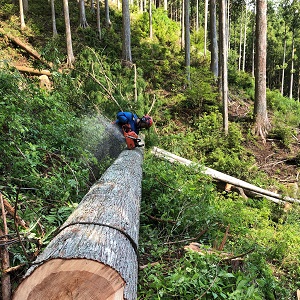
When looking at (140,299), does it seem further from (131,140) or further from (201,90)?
(201,90)

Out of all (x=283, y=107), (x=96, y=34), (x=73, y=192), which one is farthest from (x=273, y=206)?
(x=96, y=34)

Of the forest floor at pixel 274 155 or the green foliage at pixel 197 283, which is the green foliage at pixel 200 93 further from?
the green foliage at pixel 197 283

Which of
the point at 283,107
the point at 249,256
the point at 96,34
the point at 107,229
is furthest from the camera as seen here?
the point at 96,34

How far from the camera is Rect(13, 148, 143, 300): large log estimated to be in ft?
5.71

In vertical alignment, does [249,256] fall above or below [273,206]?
above

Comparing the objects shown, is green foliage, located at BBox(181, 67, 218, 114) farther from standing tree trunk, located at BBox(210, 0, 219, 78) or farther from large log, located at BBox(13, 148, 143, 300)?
large log, located at BBox(13, 148, 143, 300)

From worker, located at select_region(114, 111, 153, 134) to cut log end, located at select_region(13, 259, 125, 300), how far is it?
4982 millimetres

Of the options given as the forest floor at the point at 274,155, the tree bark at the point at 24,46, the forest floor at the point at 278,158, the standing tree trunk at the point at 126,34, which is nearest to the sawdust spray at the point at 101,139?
the forest floor at the point at 274,155

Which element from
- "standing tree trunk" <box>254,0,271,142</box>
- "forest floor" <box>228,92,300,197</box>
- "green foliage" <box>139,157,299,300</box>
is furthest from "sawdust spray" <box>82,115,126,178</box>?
"standing tree trunk" <box>254,0,271,142</box>

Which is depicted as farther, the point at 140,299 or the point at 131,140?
the point at 131,140

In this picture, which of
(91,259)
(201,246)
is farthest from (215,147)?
(91,259)

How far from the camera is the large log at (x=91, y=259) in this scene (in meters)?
1.74

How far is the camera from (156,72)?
15.7 meters

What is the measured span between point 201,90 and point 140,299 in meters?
11.0
